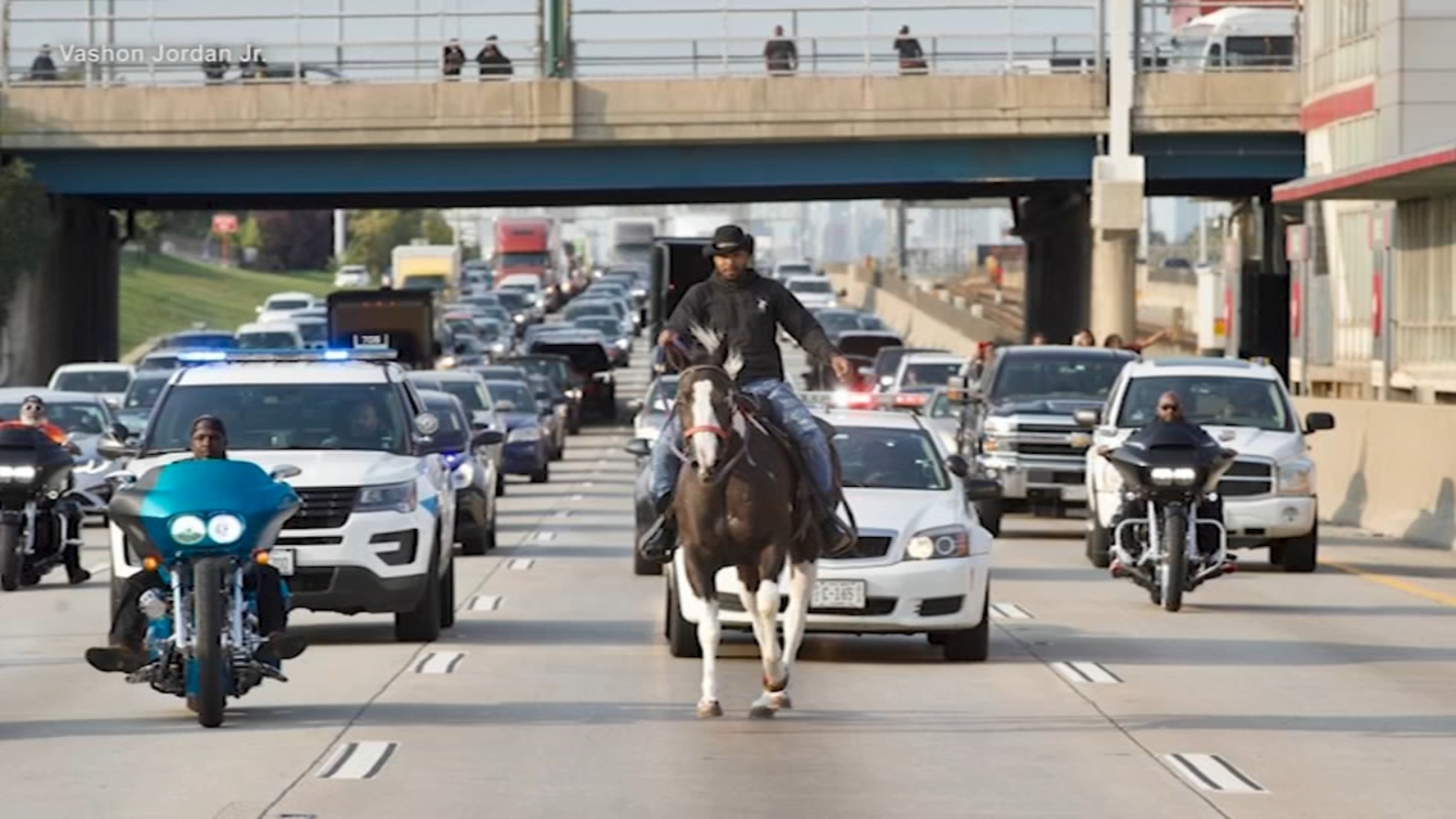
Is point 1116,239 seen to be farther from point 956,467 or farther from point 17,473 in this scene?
point 956,467

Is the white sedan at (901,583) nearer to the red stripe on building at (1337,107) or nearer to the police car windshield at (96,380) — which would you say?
the police car windshield at (96,380)

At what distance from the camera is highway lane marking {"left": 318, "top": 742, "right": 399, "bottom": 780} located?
1389 centimetres

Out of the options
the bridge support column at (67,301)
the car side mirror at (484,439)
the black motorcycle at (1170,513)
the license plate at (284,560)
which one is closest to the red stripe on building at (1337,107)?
the bridge support column at (67,301)

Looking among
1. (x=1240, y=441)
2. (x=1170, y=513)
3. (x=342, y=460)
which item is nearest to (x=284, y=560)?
(x=342, y=460)

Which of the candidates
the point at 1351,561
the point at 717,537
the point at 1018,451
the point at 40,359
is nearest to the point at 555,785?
the point at 717,537

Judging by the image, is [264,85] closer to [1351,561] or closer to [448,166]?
[448,166]

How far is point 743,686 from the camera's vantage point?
17.9 meters

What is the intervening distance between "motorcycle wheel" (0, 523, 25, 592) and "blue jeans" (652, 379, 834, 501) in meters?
11.1

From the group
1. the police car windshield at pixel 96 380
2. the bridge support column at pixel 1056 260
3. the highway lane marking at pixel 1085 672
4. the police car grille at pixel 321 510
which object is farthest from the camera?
the bridge support column at pixel 1056 260

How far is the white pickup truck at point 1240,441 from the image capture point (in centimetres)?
2898

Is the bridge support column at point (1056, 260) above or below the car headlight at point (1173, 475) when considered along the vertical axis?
above

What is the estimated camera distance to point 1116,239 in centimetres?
6134

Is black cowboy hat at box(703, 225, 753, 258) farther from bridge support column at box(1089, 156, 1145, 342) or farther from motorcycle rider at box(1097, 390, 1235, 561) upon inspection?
bridge support column at box(1089, 156, 1145, 342)

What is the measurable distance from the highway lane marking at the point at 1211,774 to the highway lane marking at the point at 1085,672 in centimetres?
360
